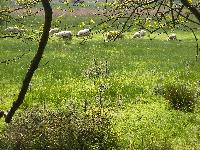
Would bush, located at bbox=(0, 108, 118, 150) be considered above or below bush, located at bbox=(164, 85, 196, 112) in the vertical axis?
above

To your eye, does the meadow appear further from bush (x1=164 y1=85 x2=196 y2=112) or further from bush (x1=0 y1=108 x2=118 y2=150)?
bush (x1=0 y1=108 x2=118 y2=150)

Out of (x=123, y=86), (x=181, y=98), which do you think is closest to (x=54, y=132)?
(x=181, y=98)

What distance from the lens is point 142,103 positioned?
16.7 meters

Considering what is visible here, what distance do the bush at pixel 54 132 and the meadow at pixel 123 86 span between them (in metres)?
0.62

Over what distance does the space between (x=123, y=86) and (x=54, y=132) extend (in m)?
8.54

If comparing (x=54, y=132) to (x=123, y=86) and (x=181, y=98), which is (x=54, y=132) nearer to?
(x=181, y=98)

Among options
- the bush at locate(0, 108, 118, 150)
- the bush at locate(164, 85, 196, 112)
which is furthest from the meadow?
the bush at locate(0, 108, 118, 150)

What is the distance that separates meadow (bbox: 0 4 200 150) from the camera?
13.0 m

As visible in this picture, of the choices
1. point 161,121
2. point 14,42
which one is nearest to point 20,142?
point 161,121

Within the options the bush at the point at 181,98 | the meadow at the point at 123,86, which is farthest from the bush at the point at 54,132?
the bush at the point at 181,98

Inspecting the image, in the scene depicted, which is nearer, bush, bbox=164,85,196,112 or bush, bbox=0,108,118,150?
bush, bbox=0,108,118,150

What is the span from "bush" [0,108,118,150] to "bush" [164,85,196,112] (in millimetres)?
5340

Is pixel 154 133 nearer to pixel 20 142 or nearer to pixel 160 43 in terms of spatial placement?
pixel 20 142

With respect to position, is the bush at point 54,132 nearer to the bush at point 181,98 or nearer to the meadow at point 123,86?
the meadow at point 123,86
